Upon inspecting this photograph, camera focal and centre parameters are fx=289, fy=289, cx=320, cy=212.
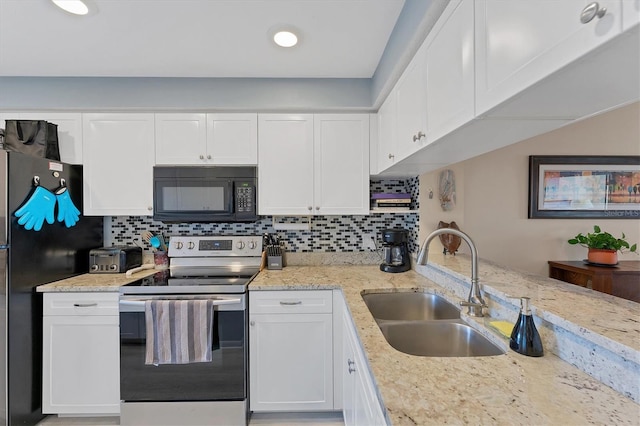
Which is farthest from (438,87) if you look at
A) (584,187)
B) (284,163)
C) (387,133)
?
(584,187)

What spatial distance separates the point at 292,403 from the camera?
1.86m

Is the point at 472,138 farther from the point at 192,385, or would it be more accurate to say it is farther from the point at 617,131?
the point at 617,131

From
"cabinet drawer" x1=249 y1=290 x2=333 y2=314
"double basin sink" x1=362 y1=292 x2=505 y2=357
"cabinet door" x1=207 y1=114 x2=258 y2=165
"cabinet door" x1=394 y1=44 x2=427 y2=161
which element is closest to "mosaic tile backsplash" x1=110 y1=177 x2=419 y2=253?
"cabinet door" x1=207 y1=114 x2=258 y2=165

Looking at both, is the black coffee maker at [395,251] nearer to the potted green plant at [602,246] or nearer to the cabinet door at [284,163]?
the cabinet door at [284,163]

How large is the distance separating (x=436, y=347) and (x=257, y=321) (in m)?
1.08

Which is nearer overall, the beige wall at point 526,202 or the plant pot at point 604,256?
the plant pot at point 604,256

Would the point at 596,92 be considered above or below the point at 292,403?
above

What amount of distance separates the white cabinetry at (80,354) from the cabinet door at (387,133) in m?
1.96

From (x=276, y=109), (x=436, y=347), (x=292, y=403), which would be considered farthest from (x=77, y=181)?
(x=436, y=347)

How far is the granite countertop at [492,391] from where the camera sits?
65 cm

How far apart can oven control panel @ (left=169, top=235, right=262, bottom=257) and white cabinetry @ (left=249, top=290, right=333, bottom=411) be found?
582 mm

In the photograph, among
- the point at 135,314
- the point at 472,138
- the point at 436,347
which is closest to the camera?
the point at 472,138

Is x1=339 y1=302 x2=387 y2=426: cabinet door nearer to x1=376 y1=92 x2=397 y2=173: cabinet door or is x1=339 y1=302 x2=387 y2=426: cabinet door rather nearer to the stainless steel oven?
the stainless steel oven

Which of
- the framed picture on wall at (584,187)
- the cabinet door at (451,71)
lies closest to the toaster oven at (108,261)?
the cabinet door at (451,71)
